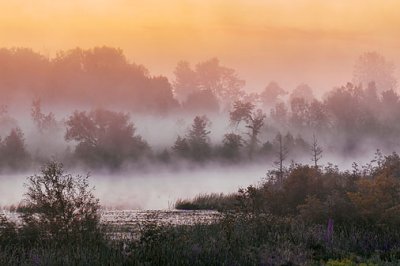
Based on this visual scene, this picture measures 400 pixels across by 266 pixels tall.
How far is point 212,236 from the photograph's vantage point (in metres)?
25.6

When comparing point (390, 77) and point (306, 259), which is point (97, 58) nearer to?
point (390, 77)

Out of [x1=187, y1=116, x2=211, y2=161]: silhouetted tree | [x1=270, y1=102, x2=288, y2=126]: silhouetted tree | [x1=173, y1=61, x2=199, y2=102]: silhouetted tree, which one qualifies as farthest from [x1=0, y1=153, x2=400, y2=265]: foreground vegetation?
[x1=173, y1=61, x2=199, y2=102]: silhouetted tree

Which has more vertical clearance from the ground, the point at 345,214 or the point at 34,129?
the point at 34,129

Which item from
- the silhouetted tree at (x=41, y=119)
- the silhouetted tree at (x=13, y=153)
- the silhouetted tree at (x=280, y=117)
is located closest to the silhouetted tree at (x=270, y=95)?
the silhouetted tree at (x=280, y=117)

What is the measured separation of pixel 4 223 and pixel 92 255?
6.16 metres

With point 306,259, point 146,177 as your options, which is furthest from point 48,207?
point 146,177

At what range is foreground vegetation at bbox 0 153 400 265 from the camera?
66.7 feet

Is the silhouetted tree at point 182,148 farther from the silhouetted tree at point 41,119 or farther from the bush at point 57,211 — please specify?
the bush at point 57,211

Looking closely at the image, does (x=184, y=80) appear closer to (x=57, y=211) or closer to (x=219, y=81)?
(x=219, y=81)

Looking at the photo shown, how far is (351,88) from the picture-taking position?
138 metres

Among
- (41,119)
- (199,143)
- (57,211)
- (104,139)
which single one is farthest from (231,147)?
(57,211)

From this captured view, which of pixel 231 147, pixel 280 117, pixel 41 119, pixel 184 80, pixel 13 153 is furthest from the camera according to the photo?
pixel 184 80

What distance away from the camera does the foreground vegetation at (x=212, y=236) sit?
66.7 ft

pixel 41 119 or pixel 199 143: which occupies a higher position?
pixel 41 119
